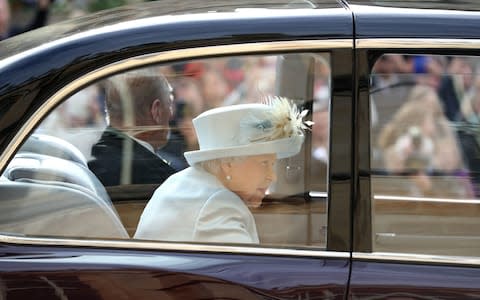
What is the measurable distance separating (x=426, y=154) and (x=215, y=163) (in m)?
0.65

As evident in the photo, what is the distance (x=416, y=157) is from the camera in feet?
7.74

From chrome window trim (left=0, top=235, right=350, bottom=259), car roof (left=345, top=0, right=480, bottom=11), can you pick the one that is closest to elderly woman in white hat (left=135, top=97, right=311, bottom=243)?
chrome window trim (left=0, top=235, right=350, bottom=259)

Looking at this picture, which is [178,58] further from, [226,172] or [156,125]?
[226,172]

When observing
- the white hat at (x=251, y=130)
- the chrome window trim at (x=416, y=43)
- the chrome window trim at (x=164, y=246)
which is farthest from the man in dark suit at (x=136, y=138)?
the chrome window trim at (x=416, y=43)

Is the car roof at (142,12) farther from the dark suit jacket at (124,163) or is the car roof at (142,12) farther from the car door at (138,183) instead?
the dark suit jacket at (124,163)

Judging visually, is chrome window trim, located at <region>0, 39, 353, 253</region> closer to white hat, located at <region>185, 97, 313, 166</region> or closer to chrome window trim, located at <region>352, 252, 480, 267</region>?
chrome window trim, located at <region>352, 252, 480, 267</region>

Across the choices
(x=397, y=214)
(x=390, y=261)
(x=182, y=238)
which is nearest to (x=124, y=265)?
(x=182, y=238)

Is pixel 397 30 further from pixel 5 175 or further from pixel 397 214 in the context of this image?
pixel 5 175

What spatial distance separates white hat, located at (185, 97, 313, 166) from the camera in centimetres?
211

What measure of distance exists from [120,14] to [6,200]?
59cm

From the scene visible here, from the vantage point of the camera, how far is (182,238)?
2025 millimetres

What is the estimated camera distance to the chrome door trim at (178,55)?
1.88 metres

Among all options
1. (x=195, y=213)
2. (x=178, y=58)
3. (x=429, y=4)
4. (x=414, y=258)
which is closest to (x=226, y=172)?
(x=195, y=213)

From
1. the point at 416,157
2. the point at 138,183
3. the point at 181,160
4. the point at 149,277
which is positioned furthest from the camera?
the point at 416,157
